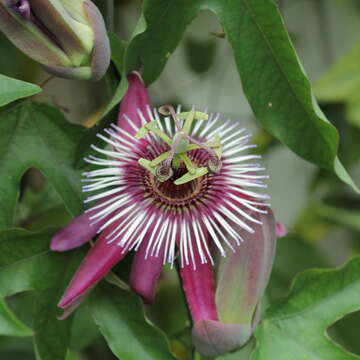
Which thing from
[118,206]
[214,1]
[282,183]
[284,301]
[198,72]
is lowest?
[282,183]

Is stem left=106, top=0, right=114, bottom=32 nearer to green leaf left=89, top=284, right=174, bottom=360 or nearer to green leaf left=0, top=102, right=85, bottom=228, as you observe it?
green leaf left=0, top=102, right=85, bottom=228

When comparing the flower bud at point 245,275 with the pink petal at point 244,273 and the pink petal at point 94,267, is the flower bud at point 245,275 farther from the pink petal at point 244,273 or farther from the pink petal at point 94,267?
the pink petal at point 94,267

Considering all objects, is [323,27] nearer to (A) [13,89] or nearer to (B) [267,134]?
(B) [267,134]

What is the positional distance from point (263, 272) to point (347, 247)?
159 centimetres

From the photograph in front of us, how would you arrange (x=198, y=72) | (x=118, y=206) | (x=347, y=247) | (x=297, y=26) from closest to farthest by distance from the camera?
(x=118, y=206), (x=198, y=72), (x=297, y=26), (x=347, y=247)

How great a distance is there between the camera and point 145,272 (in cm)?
90

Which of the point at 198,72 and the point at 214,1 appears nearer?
the point at 214,1

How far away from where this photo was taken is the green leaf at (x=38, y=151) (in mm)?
940

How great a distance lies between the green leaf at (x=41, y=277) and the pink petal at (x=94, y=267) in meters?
0.10

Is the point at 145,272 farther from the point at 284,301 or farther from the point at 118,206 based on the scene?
the point at 284,301

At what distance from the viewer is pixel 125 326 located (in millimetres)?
941

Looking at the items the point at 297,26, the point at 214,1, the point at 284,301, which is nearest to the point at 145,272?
the point at 284,301

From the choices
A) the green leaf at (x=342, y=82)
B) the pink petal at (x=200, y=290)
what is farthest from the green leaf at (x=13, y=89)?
the green leaf at (x=342, y=82)

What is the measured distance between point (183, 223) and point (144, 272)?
0.28 feet
